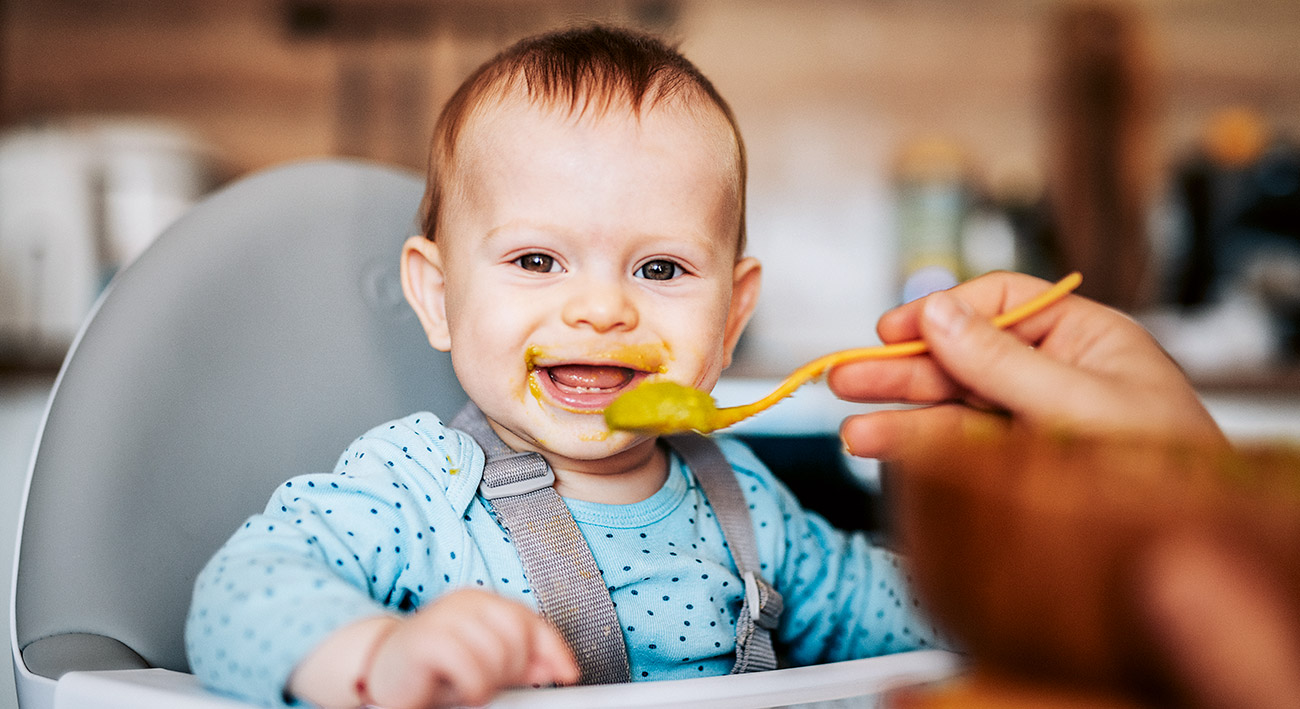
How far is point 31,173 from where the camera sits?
5.57 feet

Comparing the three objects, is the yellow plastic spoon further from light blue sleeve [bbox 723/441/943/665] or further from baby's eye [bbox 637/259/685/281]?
light blue sleeve [bbox 723/441/943/665]

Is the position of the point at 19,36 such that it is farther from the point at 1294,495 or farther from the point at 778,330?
the point at 1294,495

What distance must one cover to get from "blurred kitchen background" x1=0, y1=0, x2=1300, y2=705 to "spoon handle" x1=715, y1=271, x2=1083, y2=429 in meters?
1.20

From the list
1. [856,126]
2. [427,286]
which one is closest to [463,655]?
[427,286]

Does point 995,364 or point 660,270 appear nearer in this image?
point 995,364

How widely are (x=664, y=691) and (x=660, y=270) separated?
0.30m

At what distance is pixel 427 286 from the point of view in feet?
2.26

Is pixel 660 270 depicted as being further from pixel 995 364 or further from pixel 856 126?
pixel 856 126

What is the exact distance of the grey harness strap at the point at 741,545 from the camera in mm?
633

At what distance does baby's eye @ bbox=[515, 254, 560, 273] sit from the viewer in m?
0.60

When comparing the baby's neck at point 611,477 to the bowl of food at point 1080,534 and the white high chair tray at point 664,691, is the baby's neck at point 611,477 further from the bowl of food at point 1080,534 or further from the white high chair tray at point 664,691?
the bowl of food at point 1080,534

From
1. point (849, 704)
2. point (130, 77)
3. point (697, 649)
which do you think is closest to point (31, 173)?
point (130, 77)

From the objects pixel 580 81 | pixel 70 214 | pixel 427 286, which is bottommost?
pixel 70 214

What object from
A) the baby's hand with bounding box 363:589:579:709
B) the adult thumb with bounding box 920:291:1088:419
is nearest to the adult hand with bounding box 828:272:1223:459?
the adult thumb with bounding box 920:291:1088:419
